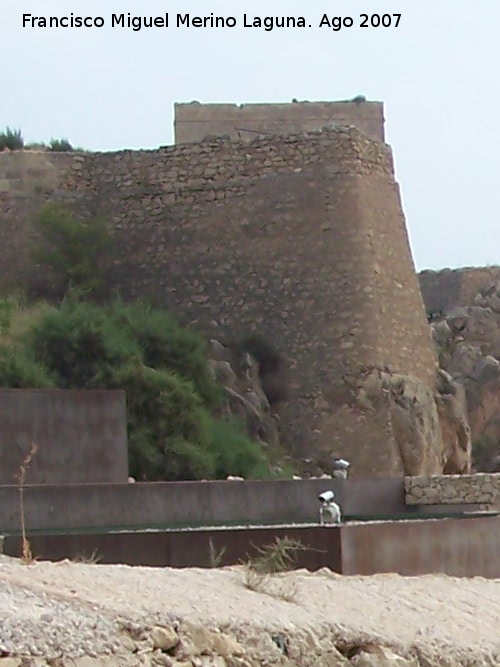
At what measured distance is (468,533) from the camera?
11.6 meters

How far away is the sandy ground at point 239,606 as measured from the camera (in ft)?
25.2

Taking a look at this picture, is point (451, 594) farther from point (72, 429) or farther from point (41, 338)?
point (41, 338)

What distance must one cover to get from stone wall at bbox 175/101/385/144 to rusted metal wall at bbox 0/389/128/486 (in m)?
12.2

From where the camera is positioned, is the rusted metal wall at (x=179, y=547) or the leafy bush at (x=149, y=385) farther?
the leafy bush at (x=149, y=385)

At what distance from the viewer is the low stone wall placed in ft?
52.9

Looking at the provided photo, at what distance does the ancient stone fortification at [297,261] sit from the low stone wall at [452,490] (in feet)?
13.7

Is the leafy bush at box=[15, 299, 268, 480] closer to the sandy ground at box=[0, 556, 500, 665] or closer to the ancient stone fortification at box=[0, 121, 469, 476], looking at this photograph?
the ancient stone fortification at box=[0, 121, 469, 476]

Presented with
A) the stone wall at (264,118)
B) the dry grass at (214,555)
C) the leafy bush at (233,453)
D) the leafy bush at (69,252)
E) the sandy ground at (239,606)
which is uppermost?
the stone wall at (264,118)

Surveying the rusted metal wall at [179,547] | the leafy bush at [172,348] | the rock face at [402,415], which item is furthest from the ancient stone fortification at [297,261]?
the rusted metal wall at [179,547]

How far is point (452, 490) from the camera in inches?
652

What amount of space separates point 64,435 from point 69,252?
29.9 feet

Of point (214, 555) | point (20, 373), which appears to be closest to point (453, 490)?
point (20, 373)

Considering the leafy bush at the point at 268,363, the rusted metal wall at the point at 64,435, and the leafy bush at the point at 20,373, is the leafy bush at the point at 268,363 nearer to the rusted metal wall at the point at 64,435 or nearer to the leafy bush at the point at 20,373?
the leafy bush at the point at 20,373

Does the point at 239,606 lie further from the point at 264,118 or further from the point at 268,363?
the point at 264,118
